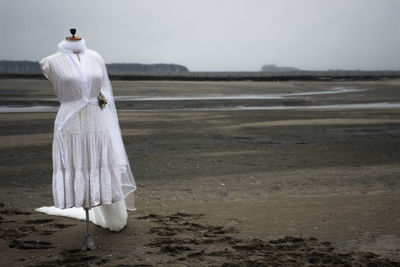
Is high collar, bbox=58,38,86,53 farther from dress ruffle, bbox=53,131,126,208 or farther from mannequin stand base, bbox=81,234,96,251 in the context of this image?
mannequin stand base, bbox=81,234,96,251

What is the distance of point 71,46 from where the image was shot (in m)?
5.72

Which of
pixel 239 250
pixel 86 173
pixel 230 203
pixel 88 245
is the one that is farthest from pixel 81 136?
pixel 230 203

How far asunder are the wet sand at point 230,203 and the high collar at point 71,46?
6.85 feet

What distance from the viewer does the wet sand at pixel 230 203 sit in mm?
5602

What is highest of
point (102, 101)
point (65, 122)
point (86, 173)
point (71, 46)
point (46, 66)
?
point (71, 46)

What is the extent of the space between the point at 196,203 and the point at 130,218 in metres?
1.27

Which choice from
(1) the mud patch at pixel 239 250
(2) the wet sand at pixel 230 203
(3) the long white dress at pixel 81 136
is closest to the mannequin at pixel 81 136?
(3) the long white dress at pixel 81 136

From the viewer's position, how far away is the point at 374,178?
9930mm

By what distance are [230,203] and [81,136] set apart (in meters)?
2.96

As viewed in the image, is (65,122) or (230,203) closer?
(65,122)

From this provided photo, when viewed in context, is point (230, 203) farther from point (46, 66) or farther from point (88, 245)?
point (46, 66)

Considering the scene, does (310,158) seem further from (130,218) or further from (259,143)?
(130,218)

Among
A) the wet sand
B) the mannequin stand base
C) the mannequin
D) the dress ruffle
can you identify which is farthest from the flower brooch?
the wet sand

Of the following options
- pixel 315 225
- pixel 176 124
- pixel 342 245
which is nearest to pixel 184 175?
pixel 315 225
